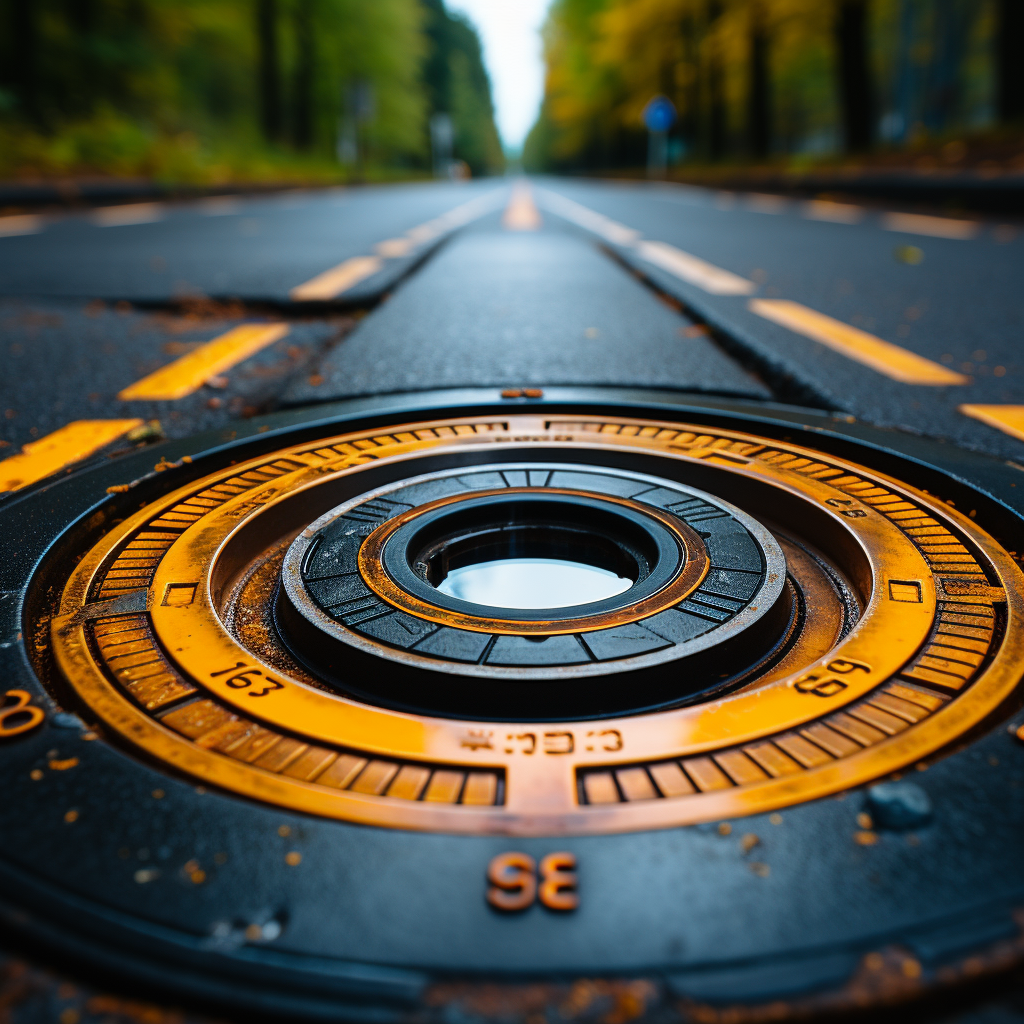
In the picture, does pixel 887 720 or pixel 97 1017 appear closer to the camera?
pixel 97 1017

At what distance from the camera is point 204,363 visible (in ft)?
8.54

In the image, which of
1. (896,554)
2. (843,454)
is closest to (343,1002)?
(896,554)

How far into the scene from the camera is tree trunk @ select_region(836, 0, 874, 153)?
1767cm

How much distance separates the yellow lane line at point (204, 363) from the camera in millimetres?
2299

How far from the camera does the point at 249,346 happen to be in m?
2.87

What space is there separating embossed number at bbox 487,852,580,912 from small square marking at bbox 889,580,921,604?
2.13 ft

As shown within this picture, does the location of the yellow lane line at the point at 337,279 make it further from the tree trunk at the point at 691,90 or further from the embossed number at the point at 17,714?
the tree trunk at the point at 691,90

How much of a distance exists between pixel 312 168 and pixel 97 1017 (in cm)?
3183

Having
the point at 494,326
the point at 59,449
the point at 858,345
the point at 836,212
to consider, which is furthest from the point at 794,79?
the point at 59,449

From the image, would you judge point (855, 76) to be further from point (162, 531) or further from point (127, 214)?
point (162, 531)

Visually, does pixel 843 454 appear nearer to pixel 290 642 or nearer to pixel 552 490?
pixel 552 490

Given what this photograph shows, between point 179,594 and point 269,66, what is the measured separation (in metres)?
33.7

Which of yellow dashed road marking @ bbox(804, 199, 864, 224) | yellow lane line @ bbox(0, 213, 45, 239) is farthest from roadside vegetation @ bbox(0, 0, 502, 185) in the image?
yellow dashed road marking @ bbox(804, 199, 864, 224)

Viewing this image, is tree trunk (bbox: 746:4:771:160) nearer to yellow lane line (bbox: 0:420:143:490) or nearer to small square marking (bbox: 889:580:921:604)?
yellow lane line (bbox: 0:420:143:490)
